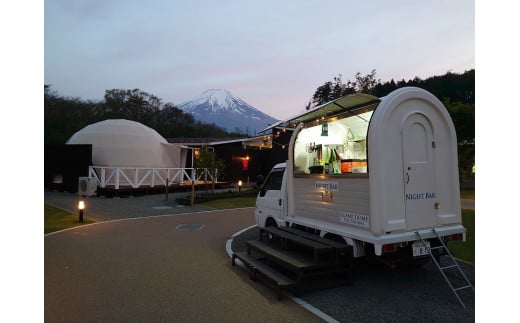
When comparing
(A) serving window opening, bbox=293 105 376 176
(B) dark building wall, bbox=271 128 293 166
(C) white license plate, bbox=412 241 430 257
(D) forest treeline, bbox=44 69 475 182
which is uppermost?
(D) forest treeline, bbox=44 69 475 182

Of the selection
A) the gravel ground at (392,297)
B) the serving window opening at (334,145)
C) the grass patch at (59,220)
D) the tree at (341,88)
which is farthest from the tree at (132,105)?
the gravel ground at (392,297)

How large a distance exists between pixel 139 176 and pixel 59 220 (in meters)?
11.9

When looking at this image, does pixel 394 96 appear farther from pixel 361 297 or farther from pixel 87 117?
pixel 87 117

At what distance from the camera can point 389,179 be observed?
5215mm

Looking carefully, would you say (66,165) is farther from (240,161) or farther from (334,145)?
(334,145)

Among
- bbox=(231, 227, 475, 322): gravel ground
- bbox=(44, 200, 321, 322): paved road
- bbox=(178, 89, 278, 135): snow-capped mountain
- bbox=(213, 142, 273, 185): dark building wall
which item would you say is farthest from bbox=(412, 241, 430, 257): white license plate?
bbox=(178, 89, 278, 135): snow-capped mountain

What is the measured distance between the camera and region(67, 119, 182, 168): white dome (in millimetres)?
24625

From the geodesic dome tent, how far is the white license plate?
20.7 meters

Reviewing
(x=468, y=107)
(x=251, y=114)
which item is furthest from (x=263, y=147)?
(x=251, y=114)

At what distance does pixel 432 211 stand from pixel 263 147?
25788 mm

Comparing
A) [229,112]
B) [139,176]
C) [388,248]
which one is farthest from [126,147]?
[229,112]

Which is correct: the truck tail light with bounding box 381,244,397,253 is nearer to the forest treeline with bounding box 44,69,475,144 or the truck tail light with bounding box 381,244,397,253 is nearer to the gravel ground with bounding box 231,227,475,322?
the gravel ground with bounding box 231,227,475,322

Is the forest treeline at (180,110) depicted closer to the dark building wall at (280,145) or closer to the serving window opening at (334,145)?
the dark building wall at (280,145)

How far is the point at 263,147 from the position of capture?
31.2 m
